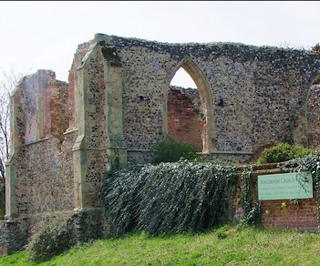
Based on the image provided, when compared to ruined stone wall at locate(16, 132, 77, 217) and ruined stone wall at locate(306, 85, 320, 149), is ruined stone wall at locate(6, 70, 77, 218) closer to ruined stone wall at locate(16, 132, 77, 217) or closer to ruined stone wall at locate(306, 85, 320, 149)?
ruined stone wall at locate(16, 132, 77, 217)

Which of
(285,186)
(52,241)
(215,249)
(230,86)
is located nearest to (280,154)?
(285,186)

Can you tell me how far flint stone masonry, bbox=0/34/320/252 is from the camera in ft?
71.8

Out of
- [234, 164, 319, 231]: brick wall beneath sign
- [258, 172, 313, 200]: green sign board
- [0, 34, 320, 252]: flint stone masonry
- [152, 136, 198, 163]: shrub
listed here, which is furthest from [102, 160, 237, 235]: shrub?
[152, 136, 198, 163]: shrub

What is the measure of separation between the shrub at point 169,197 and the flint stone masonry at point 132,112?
1.62m

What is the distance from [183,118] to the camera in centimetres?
2702

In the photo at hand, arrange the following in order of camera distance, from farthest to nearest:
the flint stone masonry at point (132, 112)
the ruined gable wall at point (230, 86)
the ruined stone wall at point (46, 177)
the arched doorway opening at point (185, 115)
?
the arched doorway opening at point (185, 115), the ruined stone wall at point (46, 177), the ruined gable wall at point (230, 86), the flint stone masonry at point (132, 112)

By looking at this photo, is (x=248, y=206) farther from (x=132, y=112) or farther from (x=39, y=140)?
(x=39, y=140)

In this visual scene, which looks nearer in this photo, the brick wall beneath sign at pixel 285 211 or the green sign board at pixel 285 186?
the brick wall beneath sign at pixel 285 211

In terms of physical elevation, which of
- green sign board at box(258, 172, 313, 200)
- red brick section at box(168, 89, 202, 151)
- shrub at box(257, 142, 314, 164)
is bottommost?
green sign board at box(258, 172, 313, 200)

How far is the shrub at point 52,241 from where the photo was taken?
21.0 meters

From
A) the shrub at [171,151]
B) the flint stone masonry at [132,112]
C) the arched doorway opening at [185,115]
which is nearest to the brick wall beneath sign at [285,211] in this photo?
the shrub at [171,151]

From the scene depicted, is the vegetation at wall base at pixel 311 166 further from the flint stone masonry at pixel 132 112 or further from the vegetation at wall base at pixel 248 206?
the flint stone masonry at pixel 132 112

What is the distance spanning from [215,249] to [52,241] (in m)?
7.56

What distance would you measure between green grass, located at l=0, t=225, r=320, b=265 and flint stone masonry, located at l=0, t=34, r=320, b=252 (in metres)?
3.17
